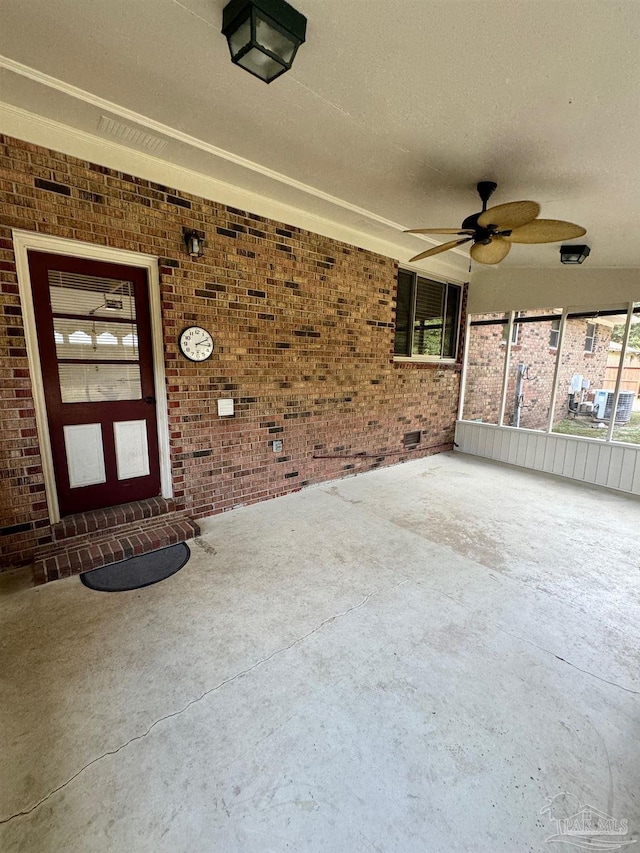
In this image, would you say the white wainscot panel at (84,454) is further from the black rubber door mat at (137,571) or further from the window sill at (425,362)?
the window sill at (425,362)

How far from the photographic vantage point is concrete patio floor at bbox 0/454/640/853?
1276 millimetres

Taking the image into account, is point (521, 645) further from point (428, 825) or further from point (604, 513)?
point (604, 513)

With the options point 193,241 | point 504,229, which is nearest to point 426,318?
point 504,229

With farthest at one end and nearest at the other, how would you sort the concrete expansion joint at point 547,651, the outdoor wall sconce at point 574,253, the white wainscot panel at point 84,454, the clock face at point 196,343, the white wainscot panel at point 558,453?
the white wainscot panel at point 558,453, the outdoor wall sconce at point 574,253, the clock face at point 196,343, the white wainscot panel at point 84,454, the concrete expansion joint at point 547,651

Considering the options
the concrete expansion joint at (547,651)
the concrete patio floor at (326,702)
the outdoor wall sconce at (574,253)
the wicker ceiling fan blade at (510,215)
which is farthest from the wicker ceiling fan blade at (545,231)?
the concrete expansion joint at (547,651)

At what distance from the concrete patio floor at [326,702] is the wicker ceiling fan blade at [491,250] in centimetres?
246

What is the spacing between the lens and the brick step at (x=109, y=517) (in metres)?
2.88

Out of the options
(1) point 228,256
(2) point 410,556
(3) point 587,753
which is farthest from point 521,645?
(1) point 228,256

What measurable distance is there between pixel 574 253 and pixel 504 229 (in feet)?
6.55

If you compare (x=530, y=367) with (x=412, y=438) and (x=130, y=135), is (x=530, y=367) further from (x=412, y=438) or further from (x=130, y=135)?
(x=130, y=135)

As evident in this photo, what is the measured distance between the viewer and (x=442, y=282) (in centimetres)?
573

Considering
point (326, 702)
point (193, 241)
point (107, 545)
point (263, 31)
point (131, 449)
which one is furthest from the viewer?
point (131, 449)

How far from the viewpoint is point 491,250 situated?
117 inches

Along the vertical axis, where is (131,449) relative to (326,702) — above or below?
above
